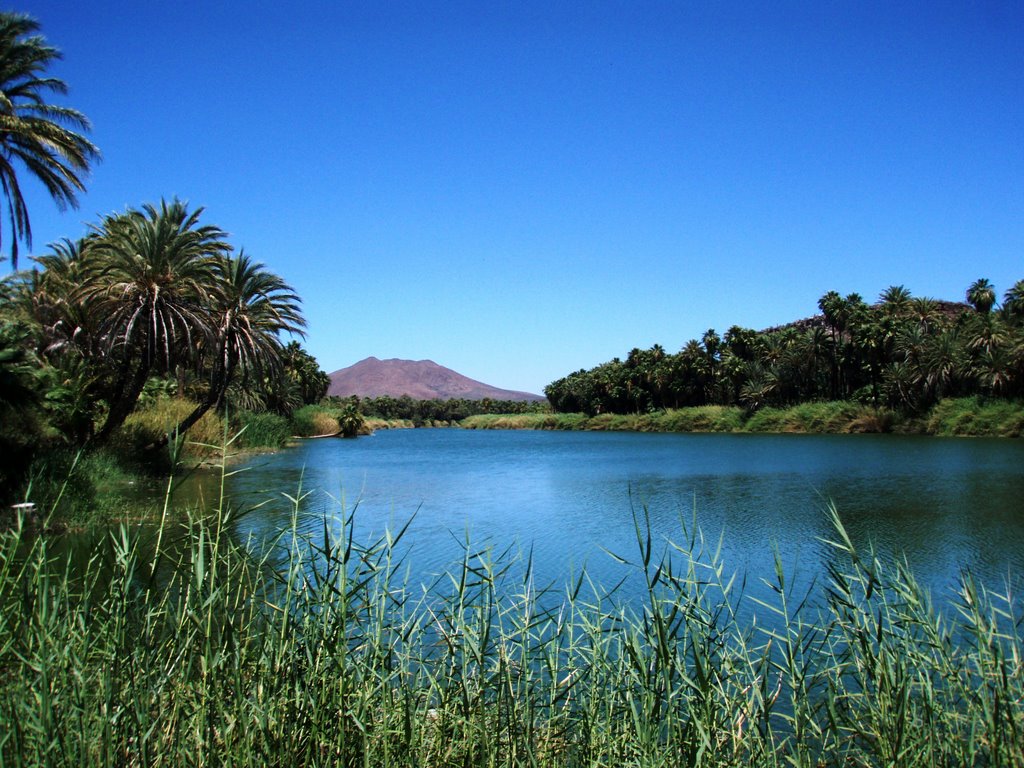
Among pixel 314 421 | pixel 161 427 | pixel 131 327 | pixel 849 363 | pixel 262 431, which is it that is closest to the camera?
pixel 131 327

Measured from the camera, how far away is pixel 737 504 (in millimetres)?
19531

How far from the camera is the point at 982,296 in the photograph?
67812 mm

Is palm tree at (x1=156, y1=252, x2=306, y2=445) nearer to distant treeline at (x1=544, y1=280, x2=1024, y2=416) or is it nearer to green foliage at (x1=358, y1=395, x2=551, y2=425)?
distant treeline at (x1=544, y1=280, x2=1024, y2=416)

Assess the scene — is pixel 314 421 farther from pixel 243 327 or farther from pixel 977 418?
pixel 977 418

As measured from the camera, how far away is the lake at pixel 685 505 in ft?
39.3

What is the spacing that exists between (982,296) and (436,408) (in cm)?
9773

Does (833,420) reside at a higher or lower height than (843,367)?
lower

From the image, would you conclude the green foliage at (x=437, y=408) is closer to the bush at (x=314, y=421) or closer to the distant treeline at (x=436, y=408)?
the distant treeline at (x=436, y=408)

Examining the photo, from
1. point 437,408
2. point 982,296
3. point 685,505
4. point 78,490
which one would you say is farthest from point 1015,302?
point 437,408

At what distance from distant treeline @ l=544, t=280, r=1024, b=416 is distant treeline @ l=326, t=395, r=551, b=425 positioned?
36.7 metres

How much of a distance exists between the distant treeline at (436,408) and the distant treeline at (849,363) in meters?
36.7

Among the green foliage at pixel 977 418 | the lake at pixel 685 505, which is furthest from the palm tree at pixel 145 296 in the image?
the green foliage at pixel 977 418

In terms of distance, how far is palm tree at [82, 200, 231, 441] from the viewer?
2273cm

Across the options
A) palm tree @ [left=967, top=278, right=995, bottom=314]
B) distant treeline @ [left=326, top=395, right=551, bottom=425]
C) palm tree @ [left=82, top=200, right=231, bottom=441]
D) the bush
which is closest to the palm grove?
palm tree @ [left=82, top=200, right=231, bottom=441]
